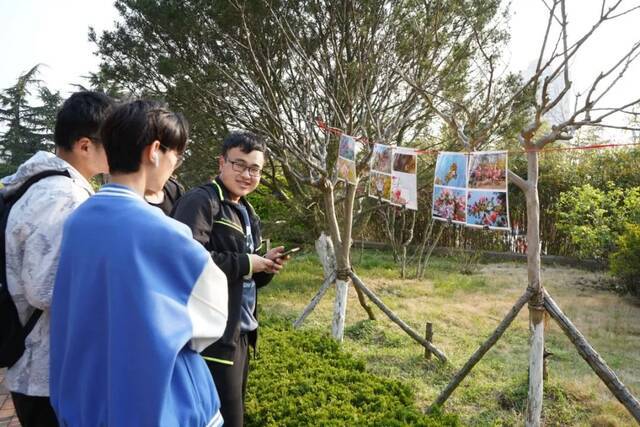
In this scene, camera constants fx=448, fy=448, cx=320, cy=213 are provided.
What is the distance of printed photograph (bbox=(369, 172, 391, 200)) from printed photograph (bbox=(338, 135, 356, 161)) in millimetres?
271

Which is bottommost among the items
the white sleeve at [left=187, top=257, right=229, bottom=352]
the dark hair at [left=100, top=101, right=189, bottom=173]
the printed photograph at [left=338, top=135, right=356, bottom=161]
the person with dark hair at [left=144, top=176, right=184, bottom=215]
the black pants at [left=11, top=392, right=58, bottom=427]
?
the black pants at [left=11, top=392, right=58, bottom=427]

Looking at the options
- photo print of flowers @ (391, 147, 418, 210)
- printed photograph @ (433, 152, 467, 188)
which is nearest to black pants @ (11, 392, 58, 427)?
printed photograph @ (433, 152, 467, 188)

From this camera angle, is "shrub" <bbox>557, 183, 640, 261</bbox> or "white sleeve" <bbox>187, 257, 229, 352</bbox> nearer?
"white sleeve" <bbox>187, 257, 229, 352</bbox>

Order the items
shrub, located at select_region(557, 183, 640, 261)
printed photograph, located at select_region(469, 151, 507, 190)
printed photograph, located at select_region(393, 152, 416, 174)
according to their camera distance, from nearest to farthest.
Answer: printed photograph, located at select_region(469, 151, 507, 190), printed photograph, located at select_region(393, 152, 416, 174), shrub, located at select_region(557, 183, 640, 261)

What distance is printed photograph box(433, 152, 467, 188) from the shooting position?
10.8ft

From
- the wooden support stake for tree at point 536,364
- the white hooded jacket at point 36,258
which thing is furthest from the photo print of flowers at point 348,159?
the white hooded jacket at point 36,258

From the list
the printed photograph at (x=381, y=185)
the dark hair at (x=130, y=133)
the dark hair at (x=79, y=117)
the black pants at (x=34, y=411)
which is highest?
the printed photograph at (x=381, y=185)

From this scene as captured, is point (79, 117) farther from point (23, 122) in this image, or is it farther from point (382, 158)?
point (23, 122)

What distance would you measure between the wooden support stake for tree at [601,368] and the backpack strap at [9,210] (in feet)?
9.28

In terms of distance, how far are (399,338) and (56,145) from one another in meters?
4.21

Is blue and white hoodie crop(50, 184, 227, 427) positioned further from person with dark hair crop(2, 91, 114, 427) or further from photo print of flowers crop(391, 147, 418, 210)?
photo print of flowers crop(391, 147, 418, 210)

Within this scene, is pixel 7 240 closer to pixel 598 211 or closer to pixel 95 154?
pixel 95 154

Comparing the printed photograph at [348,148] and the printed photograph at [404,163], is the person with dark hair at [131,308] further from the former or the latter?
the printed photograph at [348,148]

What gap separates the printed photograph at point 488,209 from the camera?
3070mm
